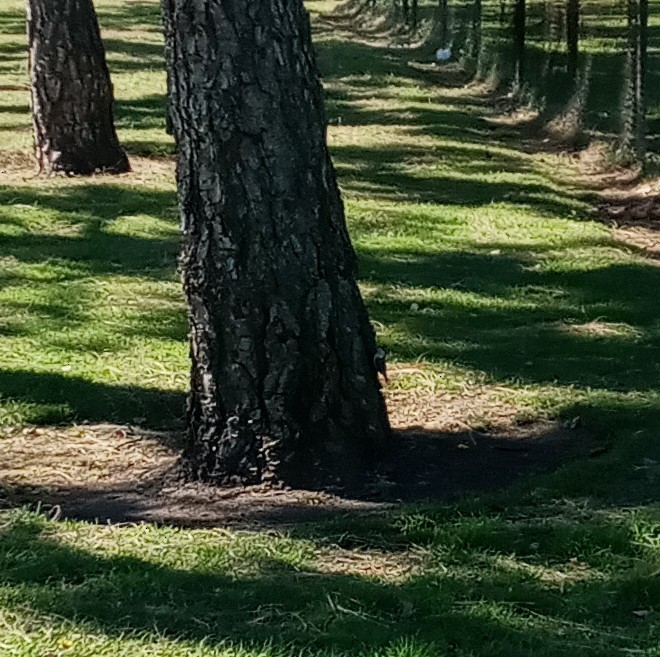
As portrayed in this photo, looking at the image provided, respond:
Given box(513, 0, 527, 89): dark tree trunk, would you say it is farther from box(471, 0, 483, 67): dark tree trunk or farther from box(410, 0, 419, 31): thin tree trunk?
box(410, 0, 419, 31): thin tree trunk

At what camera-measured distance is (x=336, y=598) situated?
4164 millimetres

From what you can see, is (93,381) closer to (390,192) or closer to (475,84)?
(390,192)

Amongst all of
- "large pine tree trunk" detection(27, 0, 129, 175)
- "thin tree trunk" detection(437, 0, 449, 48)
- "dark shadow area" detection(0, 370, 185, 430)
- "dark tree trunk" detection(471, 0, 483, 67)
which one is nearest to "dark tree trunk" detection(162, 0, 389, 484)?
"dark shadow area" detection(0, 370, 185, 430)

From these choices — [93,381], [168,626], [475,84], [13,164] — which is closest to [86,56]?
[13,164]

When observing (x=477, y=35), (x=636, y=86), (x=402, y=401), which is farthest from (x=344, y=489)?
(x=477, y=35)

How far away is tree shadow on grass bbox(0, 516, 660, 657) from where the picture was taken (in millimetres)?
3863

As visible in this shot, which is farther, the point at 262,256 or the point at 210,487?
the point at 210,487

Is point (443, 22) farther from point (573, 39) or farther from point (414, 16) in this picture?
point (573, 39)

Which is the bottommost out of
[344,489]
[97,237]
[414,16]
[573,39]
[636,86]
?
[344,489]

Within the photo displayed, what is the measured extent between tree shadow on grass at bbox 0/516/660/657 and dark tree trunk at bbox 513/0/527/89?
47.2 ft

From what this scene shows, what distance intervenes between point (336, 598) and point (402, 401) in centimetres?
267

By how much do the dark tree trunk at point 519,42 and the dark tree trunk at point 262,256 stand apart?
43.7 feet

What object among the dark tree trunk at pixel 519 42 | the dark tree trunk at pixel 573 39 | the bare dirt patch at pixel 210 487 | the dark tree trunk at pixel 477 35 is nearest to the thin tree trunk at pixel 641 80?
the dark tree trunk at pixel 573 39

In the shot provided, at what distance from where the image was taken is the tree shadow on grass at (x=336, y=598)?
3.86 meters
